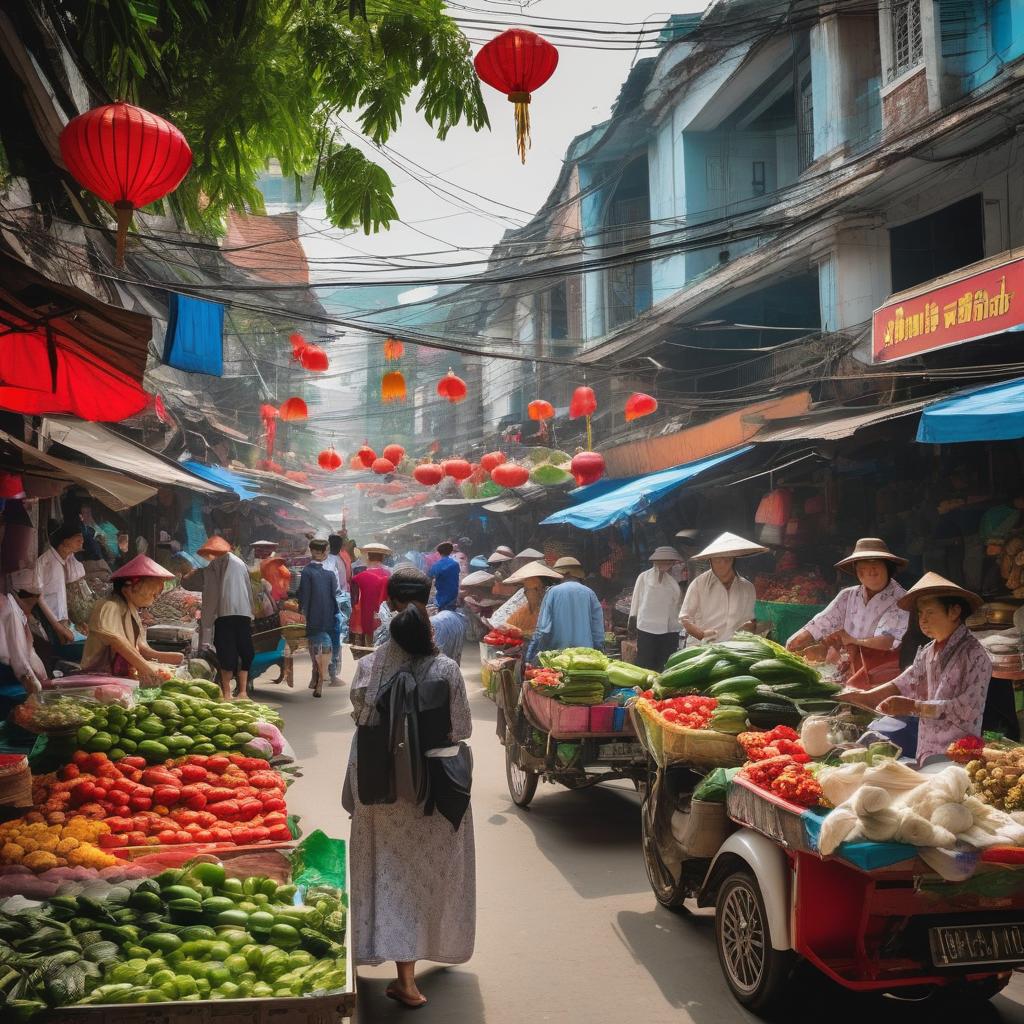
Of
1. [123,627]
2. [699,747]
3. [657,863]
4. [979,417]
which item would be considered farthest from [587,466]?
[699,747]

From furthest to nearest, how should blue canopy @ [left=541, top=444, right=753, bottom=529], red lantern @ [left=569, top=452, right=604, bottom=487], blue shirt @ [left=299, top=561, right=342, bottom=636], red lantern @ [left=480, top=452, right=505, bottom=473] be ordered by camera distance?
red lantern @ [left=480, top=452, right=505, bottom=473] < red lantern @ [left=569, top=452, right=604, bottom=487] < blue shirt @ [left=299, top=561, right=342, bottom=636] < blue canopy @ [left=541, top=444, right=753, bottom=529]

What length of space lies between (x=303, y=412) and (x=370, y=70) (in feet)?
47.9

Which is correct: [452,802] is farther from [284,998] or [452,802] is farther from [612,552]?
[612,552]

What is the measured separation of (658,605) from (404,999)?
7102mm

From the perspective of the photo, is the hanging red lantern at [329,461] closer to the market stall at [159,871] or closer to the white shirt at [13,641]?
the white shirt at [13,641]

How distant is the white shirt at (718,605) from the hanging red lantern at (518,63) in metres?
4.55

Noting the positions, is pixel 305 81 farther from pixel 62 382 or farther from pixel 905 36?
pixel 905 36

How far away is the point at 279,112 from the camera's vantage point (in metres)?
7.31

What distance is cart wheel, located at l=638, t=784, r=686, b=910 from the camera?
5.55m

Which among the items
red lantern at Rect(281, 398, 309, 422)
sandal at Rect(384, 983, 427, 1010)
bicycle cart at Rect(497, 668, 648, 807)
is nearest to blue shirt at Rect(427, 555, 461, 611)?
bicycle cart at Rect(497, 668, 648, 807)

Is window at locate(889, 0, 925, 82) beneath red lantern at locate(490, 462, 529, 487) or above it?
above

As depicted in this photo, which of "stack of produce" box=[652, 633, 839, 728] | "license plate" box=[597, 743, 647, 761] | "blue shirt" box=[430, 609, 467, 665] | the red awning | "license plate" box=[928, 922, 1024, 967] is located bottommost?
"license plate" box=[928, 922, 1024, 967]

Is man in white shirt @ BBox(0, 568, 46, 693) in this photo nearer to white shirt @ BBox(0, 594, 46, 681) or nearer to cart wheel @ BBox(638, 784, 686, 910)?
white shirt @ BBox(0, 594, 46, 681)

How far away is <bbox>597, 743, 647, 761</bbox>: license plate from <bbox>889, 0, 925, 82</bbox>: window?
33.1 ft
